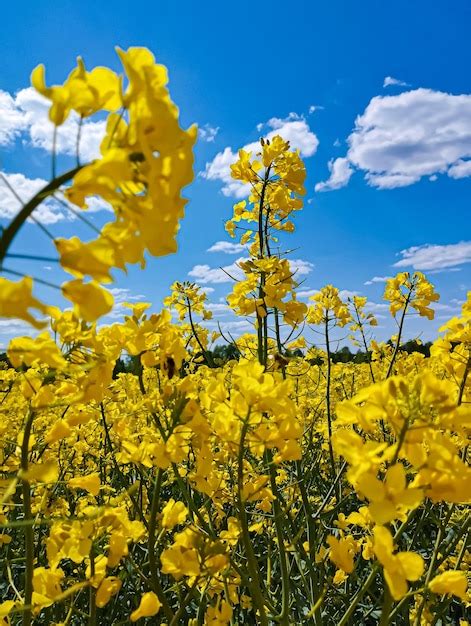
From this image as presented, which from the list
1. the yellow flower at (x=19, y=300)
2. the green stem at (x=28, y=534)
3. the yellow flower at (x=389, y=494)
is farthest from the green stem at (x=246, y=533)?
the yellow flower at (x=19, y=300)

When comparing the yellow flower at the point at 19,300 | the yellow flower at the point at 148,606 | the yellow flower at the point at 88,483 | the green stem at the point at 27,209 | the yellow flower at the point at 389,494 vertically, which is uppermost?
the green stem at the point at 27,209

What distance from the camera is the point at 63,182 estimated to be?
84 centimetres

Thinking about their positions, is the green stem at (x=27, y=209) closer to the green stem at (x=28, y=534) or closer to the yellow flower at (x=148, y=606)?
the green stem at (x=28, y=534)

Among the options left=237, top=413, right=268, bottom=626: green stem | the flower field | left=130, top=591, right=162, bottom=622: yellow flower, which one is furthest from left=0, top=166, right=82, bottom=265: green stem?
left=130, top=591, right=162, bottom=622: yellow flower

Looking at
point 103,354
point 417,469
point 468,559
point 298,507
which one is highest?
point 103,354

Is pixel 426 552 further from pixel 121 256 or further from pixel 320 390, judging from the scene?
pixel 121 256

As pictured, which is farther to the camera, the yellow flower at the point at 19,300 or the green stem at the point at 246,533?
the green stem at the point at 246,533

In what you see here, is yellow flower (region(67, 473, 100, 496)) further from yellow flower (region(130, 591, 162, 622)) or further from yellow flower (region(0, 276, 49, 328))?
yellow flower (region(0, 276, 49, 328))

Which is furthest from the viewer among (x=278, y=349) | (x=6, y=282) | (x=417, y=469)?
(x=278, y=349)

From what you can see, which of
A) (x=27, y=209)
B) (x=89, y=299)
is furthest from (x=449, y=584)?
(x=27, y=209)

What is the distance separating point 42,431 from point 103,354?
2808mm

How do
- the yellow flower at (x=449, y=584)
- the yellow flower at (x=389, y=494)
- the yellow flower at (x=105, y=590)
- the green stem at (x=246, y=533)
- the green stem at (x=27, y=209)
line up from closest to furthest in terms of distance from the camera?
1. the green stem at (x=27, y=209)
2. the yellow flower at (x=389, y=494)
3. the yellow flower at (x=449, y=584)
4. the green stem at (x=246, y=533)
5. the yellow flower at (x=105, y=590)

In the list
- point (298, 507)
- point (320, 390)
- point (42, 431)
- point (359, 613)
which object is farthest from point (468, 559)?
point (42, 431)

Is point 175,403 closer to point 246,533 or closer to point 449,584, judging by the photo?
point 246,533
